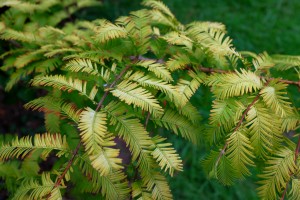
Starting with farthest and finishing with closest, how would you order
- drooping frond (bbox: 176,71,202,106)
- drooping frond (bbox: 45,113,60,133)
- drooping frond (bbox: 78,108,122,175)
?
drooping frond (bbox: 45,113,60,133) → drooping frond (bbox: 176,71,202,106) → drooping frond (bbox: 78,108,122,175)

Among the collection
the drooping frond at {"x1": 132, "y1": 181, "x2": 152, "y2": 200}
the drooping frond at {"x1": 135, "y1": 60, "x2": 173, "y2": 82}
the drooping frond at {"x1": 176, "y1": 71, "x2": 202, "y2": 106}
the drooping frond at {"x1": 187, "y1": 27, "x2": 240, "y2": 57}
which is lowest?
the drooping frond at {"x1": 132, "y1": 181, "x2": 152, "y2": 200}

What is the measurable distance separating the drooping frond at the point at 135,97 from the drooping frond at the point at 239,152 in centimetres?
26

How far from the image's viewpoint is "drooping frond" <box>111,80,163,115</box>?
1093 millimetres

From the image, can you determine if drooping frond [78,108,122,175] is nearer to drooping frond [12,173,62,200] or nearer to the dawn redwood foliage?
the dawn redwood foliage

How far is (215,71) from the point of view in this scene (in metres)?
1.37

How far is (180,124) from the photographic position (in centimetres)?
123

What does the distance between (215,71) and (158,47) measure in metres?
0.25

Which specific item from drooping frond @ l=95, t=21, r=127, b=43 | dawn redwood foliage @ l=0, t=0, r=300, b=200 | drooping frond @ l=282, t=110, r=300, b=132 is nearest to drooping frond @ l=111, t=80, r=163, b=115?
dawn redwood foliage @ l=0, t=0, r=300, b=200

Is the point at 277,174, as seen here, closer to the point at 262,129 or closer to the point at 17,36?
the point at 262,129

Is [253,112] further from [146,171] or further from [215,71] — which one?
[146,171]

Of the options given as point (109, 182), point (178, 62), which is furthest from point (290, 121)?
point (109, 182)

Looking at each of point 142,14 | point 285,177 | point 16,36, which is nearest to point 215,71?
point 142,14

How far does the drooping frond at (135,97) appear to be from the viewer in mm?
1093

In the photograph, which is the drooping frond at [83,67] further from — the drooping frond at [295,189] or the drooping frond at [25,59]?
the drooping frond at [295,189]
